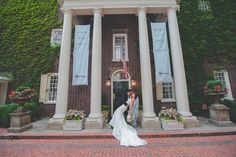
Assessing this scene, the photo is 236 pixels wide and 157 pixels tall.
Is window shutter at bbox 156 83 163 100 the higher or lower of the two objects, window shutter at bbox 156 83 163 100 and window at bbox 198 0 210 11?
the lower

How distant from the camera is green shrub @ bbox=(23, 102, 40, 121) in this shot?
468 inches

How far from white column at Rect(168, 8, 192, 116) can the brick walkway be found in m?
2.20

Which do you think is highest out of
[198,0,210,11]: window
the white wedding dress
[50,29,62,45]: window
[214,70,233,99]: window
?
[198,0,210,11]: window

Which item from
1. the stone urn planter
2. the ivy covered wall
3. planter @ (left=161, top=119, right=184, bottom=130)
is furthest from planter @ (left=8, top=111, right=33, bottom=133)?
the stone urn planter

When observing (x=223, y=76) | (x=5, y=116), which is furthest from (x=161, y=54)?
(x=5, y=116)

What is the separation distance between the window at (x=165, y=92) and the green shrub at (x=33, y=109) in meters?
9.14

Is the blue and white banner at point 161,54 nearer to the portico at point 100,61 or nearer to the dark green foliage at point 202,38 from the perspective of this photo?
the portico at point 100,61

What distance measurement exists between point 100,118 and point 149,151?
3.95 meters

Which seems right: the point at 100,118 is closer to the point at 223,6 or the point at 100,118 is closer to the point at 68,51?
the point at 68,51

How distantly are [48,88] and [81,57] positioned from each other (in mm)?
5235

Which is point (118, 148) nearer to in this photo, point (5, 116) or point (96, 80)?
point (96, 80)

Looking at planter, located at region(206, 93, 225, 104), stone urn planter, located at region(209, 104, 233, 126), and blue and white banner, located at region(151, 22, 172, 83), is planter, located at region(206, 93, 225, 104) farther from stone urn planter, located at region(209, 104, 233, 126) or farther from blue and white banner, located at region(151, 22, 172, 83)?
blue and white banner, located at region(151, 22, 172, 83)

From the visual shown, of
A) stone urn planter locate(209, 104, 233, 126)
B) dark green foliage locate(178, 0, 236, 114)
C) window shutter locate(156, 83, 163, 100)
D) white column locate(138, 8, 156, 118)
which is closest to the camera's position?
stone urn planter locate(209, 104, 233, 126)

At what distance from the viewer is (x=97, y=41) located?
33.0ft
